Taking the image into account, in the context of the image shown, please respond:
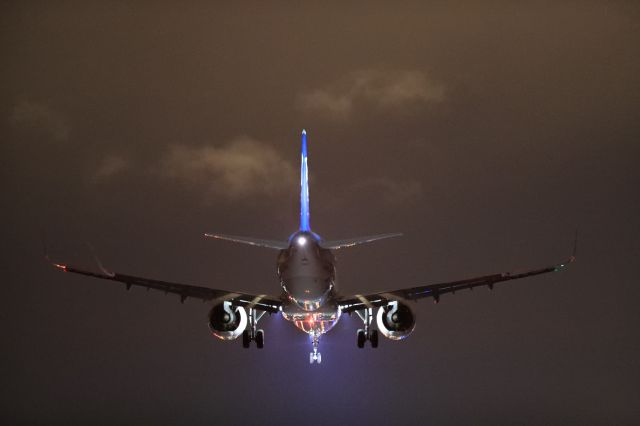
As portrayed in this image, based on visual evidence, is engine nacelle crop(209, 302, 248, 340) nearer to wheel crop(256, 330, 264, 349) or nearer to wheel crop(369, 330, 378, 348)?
wheel crop(256, 330, 264, 349)

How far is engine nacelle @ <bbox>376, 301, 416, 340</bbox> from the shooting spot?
7144cm

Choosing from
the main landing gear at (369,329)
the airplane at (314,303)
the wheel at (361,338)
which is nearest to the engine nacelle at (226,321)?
the airplane at (314,303)

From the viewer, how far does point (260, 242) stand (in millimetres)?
59594

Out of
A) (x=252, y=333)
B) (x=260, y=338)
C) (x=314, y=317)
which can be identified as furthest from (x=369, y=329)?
(x=252, y=333)

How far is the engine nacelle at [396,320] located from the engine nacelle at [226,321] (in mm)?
9259

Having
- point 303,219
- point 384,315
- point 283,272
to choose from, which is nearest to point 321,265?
point 283,272

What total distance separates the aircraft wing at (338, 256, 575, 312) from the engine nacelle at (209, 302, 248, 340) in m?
6.77

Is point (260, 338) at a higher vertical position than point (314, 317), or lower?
higher

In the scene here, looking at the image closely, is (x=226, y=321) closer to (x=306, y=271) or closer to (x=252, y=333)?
(x=252, y=333)

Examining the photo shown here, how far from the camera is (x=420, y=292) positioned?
72.1 meters

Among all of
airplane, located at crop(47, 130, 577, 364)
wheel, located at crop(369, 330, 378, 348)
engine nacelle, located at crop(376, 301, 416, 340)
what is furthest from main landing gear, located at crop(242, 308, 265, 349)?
engine nacelle, located at crop(376, 301, 416, 340)

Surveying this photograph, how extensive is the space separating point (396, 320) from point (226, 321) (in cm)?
1111

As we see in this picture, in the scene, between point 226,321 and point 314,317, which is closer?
point 314,317

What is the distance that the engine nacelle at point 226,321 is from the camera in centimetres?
7056
